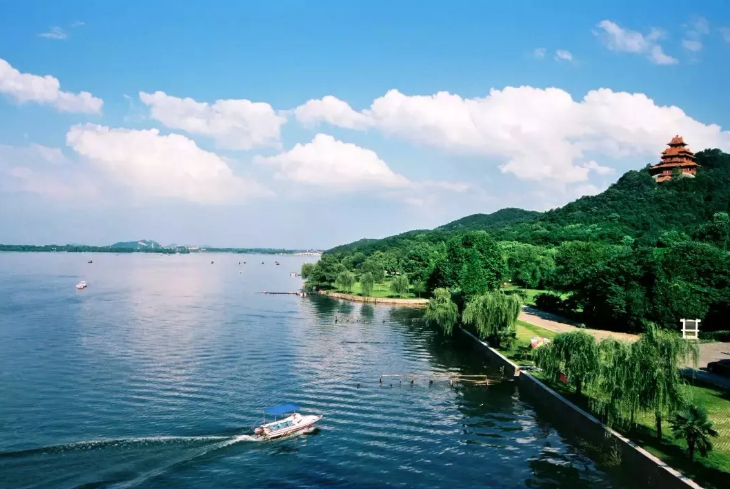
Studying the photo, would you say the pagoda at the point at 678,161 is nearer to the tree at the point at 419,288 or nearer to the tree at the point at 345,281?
the tree at the point at 419,288

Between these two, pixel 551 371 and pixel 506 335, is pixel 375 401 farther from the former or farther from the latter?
pixel 506 335

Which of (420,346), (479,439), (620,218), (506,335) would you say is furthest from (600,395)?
(620,218)

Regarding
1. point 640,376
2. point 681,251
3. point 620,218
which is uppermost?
point 620,218

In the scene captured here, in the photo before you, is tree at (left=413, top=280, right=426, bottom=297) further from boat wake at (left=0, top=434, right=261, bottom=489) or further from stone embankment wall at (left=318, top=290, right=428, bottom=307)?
boat wake at (left=0, top=434, right=261, bottom=489)

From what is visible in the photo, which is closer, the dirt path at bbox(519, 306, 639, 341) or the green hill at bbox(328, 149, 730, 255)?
the dirt path at bbox(519, 306, 639, 341)

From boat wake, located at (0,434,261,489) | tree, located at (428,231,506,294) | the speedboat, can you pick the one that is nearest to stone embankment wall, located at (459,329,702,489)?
the speedboat

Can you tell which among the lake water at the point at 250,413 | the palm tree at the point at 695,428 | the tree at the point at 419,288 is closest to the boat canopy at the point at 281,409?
the lake water at the point at 250,413
